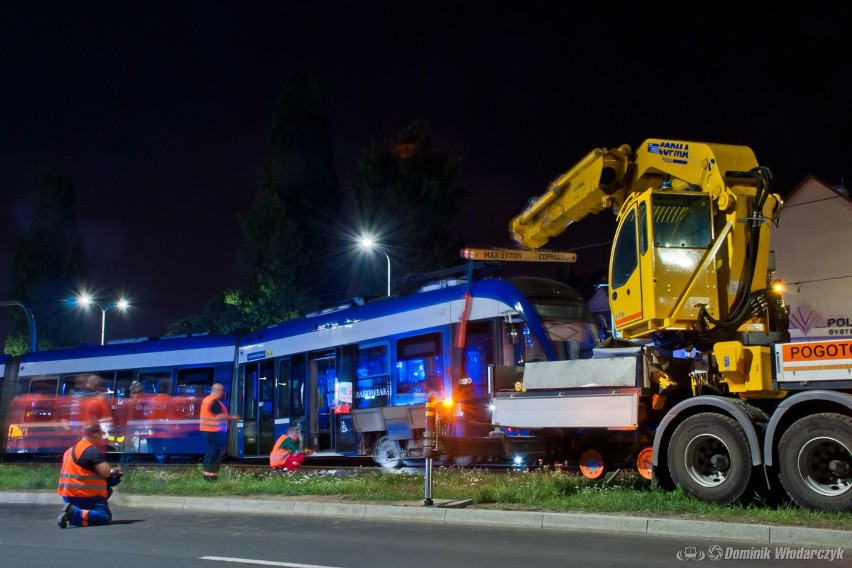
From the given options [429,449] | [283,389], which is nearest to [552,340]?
[429,449]

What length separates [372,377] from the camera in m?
19.0

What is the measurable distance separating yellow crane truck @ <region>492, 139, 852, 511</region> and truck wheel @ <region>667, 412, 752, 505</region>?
0.01 m

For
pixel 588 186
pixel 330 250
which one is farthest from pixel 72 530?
pixel 330 250

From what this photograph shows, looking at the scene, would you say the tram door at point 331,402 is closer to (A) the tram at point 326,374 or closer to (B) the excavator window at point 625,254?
(A) the tram at point 326,374

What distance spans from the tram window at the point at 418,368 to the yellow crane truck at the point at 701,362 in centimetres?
561

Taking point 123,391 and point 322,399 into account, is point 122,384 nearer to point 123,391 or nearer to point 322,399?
point 123,391

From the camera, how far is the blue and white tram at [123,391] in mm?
24188

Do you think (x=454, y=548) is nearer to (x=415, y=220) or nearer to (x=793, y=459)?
(x=793, y=459)

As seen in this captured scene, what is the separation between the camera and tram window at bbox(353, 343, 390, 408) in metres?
18.6

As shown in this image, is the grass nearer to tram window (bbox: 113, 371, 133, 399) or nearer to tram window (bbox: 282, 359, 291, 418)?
tram window (bbox: 282, 359, 291, 418)

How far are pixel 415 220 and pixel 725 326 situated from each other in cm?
2549

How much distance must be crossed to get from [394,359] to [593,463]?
7087 mm

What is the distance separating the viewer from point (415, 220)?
34938 mm

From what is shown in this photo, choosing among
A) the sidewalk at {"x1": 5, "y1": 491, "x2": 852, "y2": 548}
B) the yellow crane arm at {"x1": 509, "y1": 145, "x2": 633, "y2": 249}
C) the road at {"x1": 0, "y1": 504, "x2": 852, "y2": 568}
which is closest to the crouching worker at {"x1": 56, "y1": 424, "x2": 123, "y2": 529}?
the road at {"x1": 0, "y1": 504, "x2": 852, "y2": 568}
